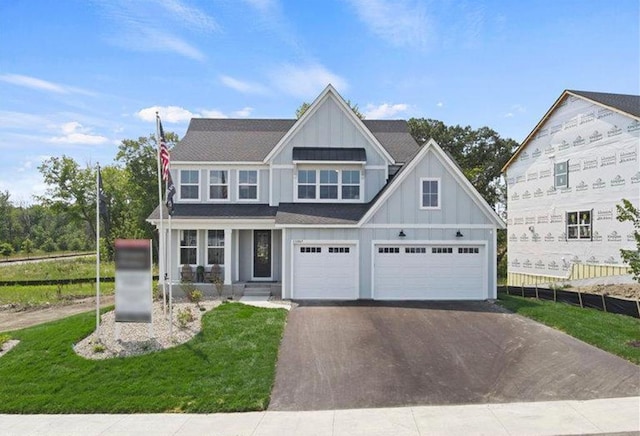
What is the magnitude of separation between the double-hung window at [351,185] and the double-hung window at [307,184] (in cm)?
131

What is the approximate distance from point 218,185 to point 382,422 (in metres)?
14.5

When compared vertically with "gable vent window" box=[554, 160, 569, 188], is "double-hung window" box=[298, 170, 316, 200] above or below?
below

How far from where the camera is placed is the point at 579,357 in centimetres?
1075

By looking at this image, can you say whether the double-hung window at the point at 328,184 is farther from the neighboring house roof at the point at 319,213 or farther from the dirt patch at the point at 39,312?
the dirt patch at the point at 39,312

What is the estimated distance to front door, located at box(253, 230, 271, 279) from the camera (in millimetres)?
19844

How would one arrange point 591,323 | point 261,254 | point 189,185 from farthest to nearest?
point 189,185
point 261,254
point 591,323

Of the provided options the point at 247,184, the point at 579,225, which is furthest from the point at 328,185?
the point at 579,225

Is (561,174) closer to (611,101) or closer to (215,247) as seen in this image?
(611,101)

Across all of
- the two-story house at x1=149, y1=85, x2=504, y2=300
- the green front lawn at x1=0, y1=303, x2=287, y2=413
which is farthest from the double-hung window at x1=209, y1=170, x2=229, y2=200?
the green front lawn at x1=0, y1=303, x2=287, y2=413

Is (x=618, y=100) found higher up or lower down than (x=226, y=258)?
higher up

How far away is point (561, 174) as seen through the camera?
2423 centimetres

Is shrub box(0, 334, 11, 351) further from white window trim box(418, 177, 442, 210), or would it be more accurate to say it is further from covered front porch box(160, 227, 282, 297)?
white window trim box(418, 177, 442, 210)

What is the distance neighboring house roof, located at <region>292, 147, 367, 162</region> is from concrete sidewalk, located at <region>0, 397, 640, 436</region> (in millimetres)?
12218

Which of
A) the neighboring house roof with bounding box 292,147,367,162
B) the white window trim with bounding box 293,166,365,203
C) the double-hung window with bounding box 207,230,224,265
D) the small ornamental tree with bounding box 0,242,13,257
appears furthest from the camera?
the small ornamental tree with bounding box 0,242,13,257
